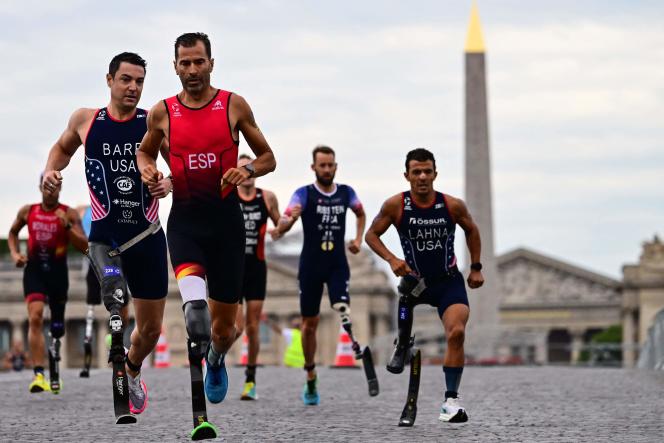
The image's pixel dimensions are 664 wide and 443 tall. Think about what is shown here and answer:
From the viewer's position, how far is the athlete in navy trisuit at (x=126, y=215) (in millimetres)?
10852

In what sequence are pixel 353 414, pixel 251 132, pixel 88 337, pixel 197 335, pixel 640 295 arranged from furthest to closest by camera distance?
1. pixel 640 295
2. pixel 88 337
3. pixel 353 414
4. pixel 251 132
5. pixel 197 335

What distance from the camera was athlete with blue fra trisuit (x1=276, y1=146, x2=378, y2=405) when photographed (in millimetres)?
15125

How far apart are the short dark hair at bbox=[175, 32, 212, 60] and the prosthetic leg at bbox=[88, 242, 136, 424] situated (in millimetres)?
1694

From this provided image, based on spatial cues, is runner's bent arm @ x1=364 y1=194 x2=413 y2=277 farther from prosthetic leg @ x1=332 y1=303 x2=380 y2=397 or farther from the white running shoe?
prosthetic leg @ x1=332 y1=303 x2=380 y2=397

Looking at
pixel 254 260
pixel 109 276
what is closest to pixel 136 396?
pixel 109 276

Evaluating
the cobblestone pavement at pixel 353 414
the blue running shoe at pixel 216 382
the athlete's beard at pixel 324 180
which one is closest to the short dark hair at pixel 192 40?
the blue running shoe at pixel 216 382

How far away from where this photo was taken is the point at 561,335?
445ft

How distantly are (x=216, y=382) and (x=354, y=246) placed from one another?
15.7 feet

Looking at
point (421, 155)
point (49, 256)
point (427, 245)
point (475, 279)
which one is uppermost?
point (421, 155)

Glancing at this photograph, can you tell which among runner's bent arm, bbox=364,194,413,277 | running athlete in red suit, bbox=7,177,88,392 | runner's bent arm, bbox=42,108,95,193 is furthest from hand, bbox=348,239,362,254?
runner's bent arm, bbox=42,108,95,193

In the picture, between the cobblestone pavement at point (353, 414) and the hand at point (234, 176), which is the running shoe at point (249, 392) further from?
the hand at point (234, 176)

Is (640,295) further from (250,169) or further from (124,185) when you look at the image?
(250,169)

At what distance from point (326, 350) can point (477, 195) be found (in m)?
60.9

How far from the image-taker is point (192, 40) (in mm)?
9727
